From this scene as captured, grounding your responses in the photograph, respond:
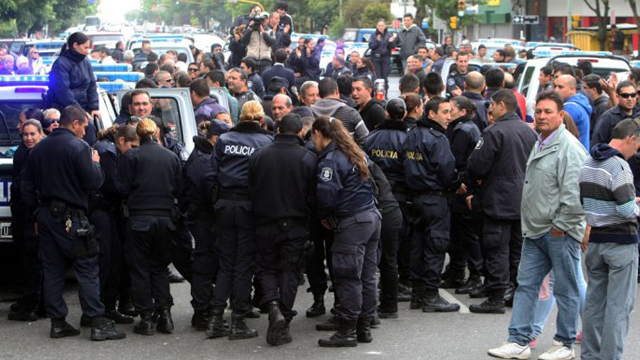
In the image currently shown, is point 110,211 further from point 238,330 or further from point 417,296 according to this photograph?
point 417,296

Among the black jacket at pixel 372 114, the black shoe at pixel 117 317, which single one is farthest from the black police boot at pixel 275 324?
the black jacket at pixel 372 114

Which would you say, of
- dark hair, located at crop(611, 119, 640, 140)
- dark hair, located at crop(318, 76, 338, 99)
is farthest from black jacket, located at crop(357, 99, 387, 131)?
dark hair, located at crop(611, 119, 640, 140)

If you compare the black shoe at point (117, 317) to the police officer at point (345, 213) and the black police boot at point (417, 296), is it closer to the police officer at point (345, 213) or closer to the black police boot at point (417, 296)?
the police officer at point (345, 213)

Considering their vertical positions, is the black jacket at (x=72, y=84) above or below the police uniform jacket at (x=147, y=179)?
above

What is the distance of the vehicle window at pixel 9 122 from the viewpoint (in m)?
11.4

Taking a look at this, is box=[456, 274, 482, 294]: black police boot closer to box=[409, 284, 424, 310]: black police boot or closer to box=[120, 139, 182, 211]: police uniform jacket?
box=[409, 284, 424, 310]: black police boot

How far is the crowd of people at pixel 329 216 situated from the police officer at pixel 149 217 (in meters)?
0.01

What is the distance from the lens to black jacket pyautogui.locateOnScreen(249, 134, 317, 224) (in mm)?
8852

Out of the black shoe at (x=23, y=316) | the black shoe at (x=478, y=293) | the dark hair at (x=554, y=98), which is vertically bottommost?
the black shoe at (x=478, y=293)

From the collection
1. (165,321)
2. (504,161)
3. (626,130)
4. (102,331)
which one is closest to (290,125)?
(165,321)

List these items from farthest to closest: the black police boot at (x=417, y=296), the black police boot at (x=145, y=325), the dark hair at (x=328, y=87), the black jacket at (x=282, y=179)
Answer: the dark hair at (x=328, y=87)
the black police boot at (x=417, y=296)
the black police boot at (x=145, y=325)
the black jacket at (x=282, y=179)

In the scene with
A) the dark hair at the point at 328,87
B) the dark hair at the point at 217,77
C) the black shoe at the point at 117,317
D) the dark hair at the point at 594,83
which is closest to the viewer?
the black shoe at the point at 117,317

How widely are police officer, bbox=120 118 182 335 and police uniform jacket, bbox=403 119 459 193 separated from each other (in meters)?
2.11

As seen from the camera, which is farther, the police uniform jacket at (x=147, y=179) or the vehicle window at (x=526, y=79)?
the vehicle window at (x=526, y=79)
